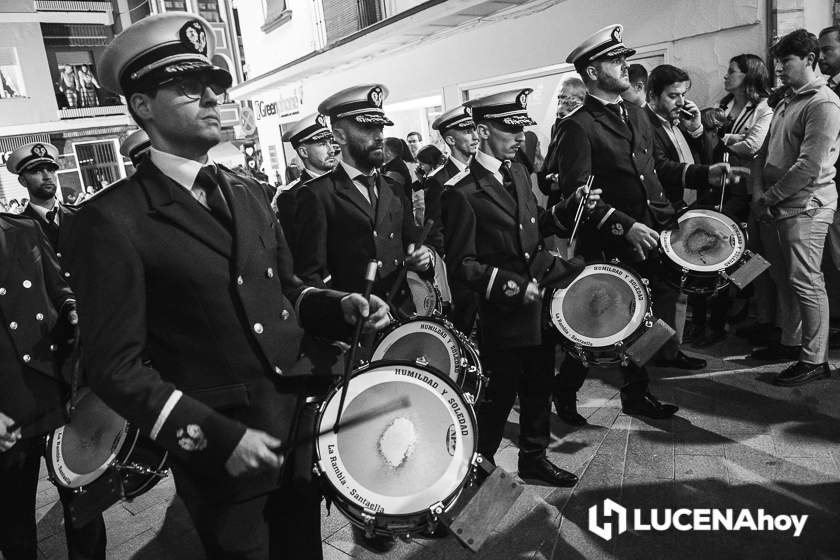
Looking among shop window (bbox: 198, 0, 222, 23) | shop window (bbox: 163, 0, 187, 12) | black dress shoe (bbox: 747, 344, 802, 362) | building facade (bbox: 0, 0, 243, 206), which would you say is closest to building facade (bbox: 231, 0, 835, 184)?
black dress shoe (bbox: 747, 344, 802, 362)

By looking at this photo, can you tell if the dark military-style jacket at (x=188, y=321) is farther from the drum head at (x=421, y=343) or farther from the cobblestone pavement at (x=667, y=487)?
the cobblestone pavement at (x=667, y=487)

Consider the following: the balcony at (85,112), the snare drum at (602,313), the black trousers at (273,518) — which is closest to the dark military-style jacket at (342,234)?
the snare drum at (602,313)

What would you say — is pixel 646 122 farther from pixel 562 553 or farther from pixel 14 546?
pixel 14 546

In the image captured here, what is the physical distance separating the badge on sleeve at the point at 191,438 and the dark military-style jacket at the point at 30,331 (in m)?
1.72

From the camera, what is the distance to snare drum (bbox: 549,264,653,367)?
3.46 metres

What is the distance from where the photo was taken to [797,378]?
15.1 ft

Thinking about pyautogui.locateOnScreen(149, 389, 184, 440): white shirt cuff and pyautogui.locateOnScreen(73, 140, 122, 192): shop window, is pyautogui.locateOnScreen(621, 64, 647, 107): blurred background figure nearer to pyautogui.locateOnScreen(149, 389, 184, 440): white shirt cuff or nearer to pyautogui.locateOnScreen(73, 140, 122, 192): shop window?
pyautogui.locateOnScreen(149, 389, 184, 440): white shirt cuff

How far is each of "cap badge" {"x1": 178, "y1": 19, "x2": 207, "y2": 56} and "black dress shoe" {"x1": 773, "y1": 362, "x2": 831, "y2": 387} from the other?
4506 mm

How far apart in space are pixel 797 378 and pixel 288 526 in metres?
4.03

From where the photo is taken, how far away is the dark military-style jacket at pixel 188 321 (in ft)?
5.71

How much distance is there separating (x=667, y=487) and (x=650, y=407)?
93cm

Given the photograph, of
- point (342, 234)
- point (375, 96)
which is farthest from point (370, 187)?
point (375, 96)

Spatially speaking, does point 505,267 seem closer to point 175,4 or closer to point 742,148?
point 742,148

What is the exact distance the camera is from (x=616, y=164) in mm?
4184
